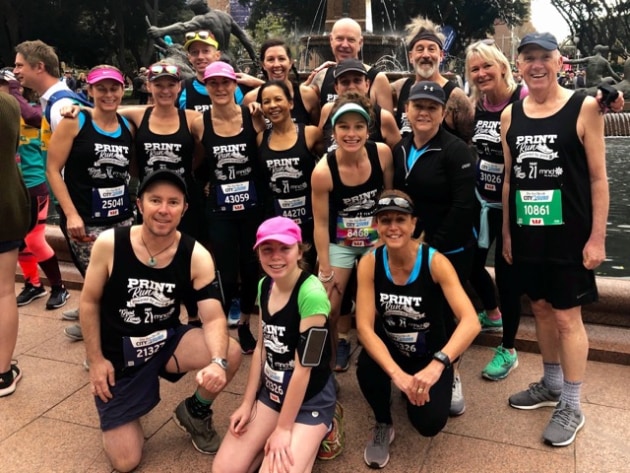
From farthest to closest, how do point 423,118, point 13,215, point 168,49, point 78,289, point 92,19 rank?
point 92,19 → point 168,49 → point 78,289 → point 13,215 → point 423,118

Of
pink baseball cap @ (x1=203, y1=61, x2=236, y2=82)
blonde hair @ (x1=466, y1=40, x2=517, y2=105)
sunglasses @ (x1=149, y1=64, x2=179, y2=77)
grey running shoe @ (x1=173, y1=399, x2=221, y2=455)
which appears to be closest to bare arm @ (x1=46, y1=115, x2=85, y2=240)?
sunglasses @ (x1=149, y1=64, x2=179, y2=77)

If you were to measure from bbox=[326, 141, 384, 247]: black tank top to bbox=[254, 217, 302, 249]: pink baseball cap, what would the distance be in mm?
806

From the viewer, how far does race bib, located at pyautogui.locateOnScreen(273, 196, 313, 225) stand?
4094 millimetres

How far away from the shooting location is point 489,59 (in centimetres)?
367

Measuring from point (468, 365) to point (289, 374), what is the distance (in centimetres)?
171

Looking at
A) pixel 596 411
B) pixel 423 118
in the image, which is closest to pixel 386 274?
pixel 423 118

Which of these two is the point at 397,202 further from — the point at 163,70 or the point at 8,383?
the point at 8,383

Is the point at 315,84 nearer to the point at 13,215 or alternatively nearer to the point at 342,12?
the point at 13,215

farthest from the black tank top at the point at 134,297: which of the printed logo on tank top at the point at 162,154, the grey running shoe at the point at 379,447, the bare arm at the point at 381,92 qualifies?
the bare arm at the point at 381,92

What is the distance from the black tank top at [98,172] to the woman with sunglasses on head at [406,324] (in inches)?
81.4

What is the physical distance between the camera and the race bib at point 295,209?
4094 mm

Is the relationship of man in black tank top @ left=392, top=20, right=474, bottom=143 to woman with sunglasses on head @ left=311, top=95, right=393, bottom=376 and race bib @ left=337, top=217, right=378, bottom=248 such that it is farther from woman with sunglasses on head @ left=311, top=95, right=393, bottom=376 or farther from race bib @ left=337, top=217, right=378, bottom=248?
race bib @ left=337, top=217, right=378, bottom=248

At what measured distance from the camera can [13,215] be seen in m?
3.78

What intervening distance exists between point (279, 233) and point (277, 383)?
0.82 metres
